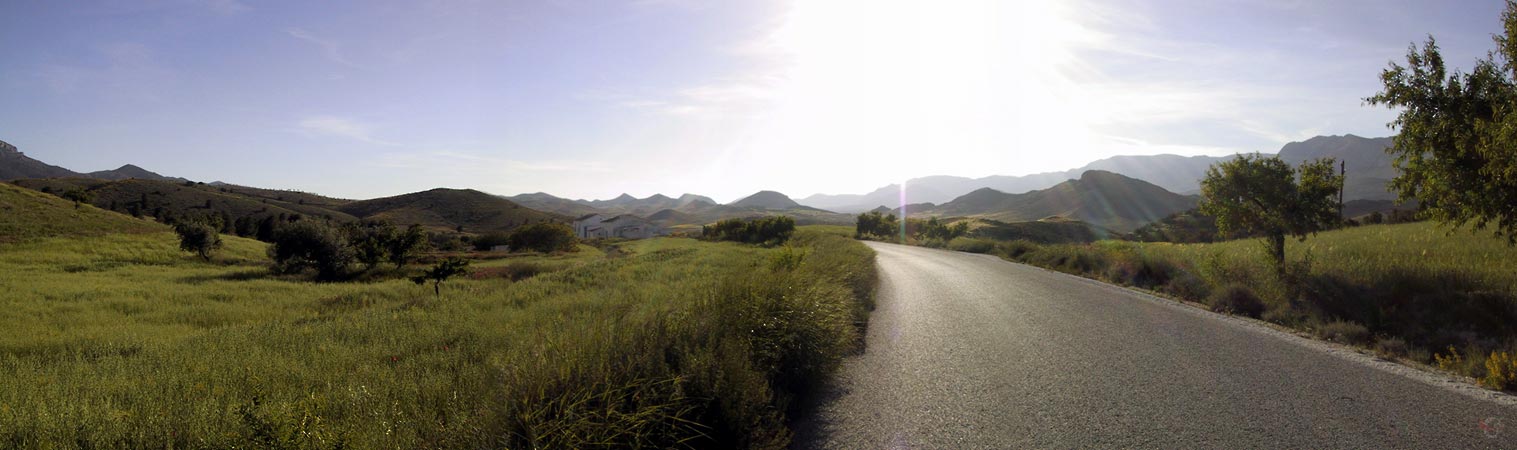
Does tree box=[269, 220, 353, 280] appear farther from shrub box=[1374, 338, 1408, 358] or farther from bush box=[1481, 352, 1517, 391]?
bush box=[1481, 352, 1517, 391]

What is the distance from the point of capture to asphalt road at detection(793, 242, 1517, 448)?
4.34 meters

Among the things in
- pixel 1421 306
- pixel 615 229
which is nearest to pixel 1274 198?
pixel 1421 306

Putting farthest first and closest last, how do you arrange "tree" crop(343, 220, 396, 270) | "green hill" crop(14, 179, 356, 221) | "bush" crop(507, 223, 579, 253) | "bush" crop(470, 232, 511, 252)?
1. "green hill" crop(14, 179, 356, 221)
2. "bush" crop(470, 232, 511, 252)
3. "bush" crop(507, 223, 579, 253)
4. "tree" crop(343, 220, 396, 270)

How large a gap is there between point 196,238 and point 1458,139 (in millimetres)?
50110

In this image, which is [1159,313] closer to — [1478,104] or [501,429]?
[1478,104]

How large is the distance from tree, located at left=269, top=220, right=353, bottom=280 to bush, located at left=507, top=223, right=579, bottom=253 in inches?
994

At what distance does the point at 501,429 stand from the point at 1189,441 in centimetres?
444

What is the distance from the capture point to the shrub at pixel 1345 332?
7.85 metres

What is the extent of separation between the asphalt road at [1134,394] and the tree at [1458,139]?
341 cm

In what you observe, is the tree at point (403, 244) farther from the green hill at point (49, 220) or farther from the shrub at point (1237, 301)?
the shrub at point (1237, 301)

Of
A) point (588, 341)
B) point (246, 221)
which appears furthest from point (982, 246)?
point (246, 221)

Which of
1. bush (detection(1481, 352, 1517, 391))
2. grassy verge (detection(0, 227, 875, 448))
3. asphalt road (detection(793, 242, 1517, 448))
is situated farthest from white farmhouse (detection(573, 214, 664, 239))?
bush (detection(1481, 352, 1517, 391))

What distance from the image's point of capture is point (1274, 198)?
41.4ft

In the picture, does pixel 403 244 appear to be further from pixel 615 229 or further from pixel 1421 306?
pixel 615 229
